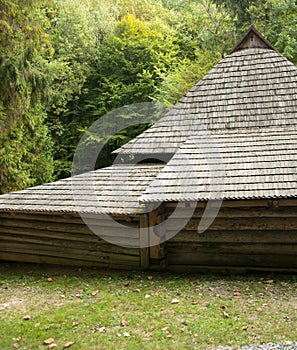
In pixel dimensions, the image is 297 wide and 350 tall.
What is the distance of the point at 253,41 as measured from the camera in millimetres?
10945

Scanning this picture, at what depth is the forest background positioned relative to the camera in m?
17.0

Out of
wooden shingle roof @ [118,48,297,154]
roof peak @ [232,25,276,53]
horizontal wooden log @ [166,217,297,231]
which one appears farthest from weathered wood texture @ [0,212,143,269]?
roof peak @ [232,25,276,53]

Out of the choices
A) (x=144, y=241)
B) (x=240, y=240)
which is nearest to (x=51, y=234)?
(x=144, y=241)

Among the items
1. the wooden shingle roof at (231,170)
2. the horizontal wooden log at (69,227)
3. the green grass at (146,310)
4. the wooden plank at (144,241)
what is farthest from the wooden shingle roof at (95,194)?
the green grass at (146,310)

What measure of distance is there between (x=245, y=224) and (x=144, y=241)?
193 centimetres

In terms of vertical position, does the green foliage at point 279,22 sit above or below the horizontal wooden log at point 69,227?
above

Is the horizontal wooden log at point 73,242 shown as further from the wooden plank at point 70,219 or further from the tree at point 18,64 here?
the tree at point 18,64

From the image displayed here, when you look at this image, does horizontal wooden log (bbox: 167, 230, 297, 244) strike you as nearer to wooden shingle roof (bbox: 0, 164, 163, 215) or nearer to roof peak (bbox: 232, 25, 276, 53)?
wooden shingle roof (bbox: 0, 164, 163, 215)

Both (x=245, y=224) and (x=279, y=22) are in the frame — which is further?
(x=279, y=22)

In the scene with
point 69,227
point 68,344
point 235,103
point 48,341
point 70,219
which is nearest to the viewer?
point 68,344

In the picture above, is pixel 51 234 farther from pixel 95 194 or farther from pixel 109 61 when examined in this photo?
pixel 109 61

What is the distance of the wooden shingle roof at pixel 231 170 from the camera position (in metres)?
6.71

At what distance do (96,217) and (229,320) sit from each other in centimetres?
358

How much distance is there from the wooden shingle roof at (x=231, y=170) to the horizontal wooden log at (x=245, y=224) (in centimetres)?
73
